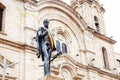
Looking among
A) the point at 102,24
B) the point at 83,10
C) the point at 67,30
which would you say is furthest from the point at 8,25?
the point at 102,24

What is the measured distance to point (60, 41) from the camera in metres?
24.0

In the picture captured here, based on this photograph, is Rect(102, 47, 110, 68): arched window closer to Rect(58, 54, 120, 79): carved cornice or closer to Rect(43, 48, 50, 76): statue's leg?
Rect(58, 54, 120, 79): carved cornice

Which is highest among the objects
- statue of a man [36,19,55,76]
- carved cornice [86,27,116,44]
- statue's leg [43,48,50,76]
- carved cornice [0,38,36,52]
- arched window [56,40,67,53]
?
carved cornice [86,27,116,44]

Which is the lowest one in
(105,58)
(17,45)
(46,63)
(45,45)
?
(46,63)

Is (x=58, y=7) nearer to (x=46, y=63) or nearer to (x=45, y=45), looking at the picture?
(x=45, y=45)

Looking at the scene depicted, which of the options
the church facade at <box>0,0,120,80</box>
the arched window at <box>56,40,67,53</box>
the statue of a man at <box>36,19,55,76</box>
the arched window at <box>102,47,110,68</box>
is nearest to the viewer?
the statue of a man at <box>36,19,55,76</box>

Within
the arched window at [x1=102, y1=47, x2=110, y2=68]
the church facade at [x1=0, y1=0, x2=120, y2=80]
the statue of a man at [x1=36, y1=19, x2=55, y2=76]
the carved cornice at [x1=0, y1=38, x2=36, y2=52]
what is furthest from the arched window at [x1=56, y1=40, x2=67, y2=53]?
the statue of a man at [x1=36, y1=19, x2=55, y2=76]

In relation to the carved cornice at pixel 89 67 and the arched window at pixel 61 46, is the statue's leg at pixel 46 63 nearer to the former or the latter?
the carved cornice at pixel 89 67

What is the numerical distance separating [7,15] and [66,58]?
5826mm

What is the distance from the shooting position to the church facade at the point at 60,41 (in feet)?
63.0

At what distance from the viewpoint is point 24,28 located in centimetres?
2073

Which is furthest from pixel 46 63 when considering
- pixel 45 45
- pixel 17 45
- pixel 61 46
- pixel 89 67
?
pixel 89 67

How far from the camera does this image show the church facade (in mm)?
19188

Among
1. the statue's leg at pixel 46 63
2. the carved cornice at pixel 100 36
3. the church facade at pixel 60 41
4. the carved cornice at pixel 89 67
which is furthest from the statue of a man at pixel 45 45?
the carved cornice at pixel 100 36
